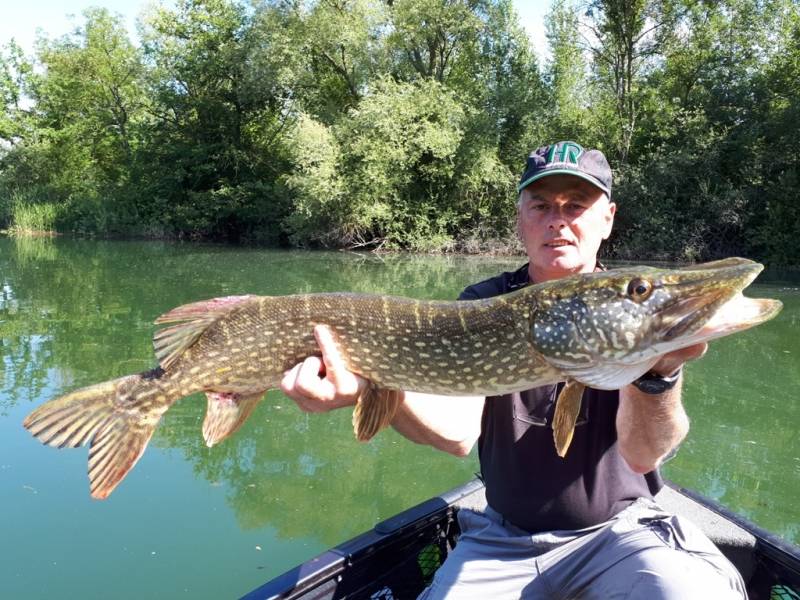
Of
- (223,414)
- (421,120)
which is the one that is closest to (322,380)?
(223,414)

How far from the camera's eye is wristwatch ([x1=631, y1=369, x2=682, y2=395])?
1.73 m

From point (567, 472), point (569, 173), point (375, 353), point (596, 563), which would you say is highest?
point (569, 173)

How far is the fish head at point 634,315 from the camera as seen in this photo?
62.1 inches

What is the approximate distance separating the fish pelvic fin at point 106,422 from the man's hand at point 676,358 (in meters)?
1.59

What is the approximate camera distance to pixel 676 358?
1691mm

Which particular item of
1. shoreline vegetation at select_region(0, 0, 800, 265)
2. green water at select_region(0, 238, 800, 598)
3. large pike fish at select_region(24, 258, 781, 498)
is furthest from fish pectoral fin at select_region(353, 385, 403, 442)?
shoreline vegetation at select_region(0, 0, 800, 265)

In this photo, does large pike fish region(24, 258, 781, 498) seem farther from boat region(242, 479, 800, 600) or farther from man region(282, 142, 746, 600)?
boat region(242, 479, 800, 600)

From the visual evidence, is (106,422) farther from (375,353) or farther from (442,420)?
(442,420)

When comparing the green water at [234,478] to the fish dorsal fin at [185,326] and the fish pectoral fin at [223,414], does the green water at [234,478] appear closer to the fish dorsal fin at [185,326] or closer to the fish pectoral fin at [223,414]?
the fish pectoral fin at [223,414]

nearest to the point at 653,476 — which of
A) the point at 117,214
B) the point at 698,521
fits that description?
the point at 698,521

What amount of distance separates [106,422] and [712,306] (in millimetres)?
1888

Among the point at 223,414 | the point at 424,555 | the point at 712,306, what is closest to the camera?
the point at 712,306

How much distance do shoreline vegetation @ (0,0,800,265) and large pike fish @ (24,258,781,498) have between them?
16.2 m

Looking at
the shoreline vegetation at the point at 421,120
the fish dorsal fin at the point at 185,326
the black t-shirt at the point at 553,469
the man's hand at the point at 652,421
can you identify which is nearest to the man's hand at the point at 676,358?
the man's hand at the point at 652,421
